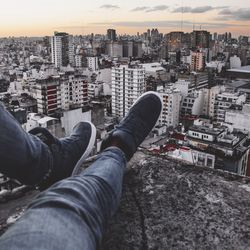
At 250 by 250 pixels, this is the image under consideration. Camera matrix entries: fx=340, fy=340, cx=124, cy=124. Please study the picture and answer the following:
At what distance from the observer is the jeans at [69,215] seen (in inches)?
19.4

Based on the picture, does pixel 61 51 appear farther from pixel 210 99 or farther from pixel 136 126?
pixel 136 126

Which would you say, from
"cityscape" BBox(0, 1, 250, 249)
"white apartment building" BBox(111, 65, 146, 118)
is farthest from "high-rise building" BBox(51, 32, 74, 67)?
"white apartment building" BBox(111, 65, 146, 118)

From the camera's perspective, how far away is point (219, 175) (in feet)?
3.86

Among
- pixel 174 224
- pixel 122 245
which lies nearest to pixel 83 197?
pixel 122 245

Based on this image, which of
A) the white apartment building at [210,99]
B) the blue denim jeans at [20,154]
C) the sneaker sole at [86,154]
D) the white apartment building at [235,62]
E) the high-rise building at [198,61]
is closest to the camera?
the blue denim jeans at [20,154]

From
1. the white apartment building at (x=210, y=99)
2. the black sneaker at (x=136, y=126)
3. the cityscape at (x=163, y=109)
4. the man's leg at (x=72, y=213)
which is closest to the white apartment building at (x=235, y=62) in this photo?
the cityscape at (x=163, y=109)

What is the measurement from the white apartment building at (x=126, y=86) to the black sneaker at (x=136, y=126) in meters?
13.2

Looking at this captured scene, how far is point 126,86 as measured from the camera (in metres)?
15.2

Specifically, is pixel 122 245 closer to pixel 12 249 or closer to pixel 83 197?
pixel 83 197

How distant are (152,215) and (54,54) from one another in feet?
121

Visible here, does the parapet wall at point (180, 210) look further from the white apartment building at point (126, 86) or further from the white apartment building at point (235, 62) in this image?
the white apartment building at point (235, 62)

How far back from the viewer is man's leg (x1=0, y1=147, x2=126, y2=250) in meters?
0.49

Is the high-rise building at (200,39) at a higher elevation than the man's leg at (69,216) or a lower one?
higher

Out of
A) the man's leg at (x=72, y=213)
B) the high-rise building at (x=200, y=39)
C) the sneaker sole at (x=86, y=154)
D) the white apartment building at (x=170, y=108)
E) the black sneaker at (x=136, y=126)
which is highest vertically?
the high-rise building at (x=200, y=39)
